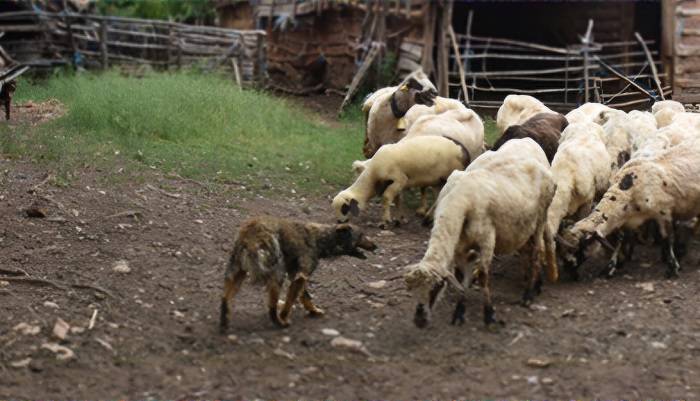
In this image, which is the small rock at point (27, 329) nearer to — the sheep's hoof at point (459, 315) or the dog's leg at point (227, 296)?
the dog's leg at point (227, 296)

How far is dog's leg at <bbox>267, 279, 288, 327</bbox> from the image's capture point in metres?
6.39

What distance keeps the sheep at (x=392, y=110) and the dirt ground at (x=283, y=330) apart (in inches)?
134

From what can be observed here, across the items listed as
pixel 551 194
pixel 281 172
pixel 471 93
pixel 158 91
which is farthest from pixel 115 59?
pixel 551 194

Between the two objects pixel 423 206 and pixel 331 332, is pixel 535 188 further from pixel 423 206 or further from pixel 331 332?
pixel 423 206

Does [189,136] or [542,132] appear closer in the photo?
[542,132]

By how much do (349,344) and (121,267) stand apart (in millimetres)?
2461

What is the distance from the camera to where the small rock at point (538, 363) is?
5.94 meters

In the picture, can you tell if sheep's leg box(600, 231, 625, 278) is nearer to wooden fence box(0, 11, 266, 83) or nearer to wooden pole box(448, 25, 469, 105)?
wooden pole box(448, 25, 469, 105)

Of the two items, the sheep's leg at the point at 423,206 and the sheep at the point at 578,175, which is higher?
the sheep at the point at 578,175

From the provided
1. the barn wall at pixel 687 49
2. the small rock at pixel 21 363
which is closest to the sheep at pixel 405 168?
the small rock at pixel 21 363

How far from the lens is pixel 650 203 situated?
8.14 meters

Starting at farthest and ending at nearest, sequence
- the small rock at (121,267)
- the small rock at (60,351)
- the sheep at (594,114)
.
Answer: the sheep at (594,114) → the small rock at (121,267) → the small rock at (60,351)

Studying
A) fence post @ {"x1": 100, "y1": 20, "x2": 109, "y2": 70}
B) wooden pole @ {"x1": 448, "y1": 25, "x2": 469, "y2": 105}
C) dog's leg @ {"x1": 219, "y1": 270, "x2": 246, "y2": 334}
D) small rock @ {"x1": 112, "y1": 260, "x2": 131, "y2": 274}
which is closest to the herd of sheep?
dog's leg @ {"x1": 219, "y1": 270, "x2": 246, "y2": 334}

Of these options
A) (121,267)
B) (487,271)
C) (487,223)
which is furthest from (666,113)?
(121,267)
